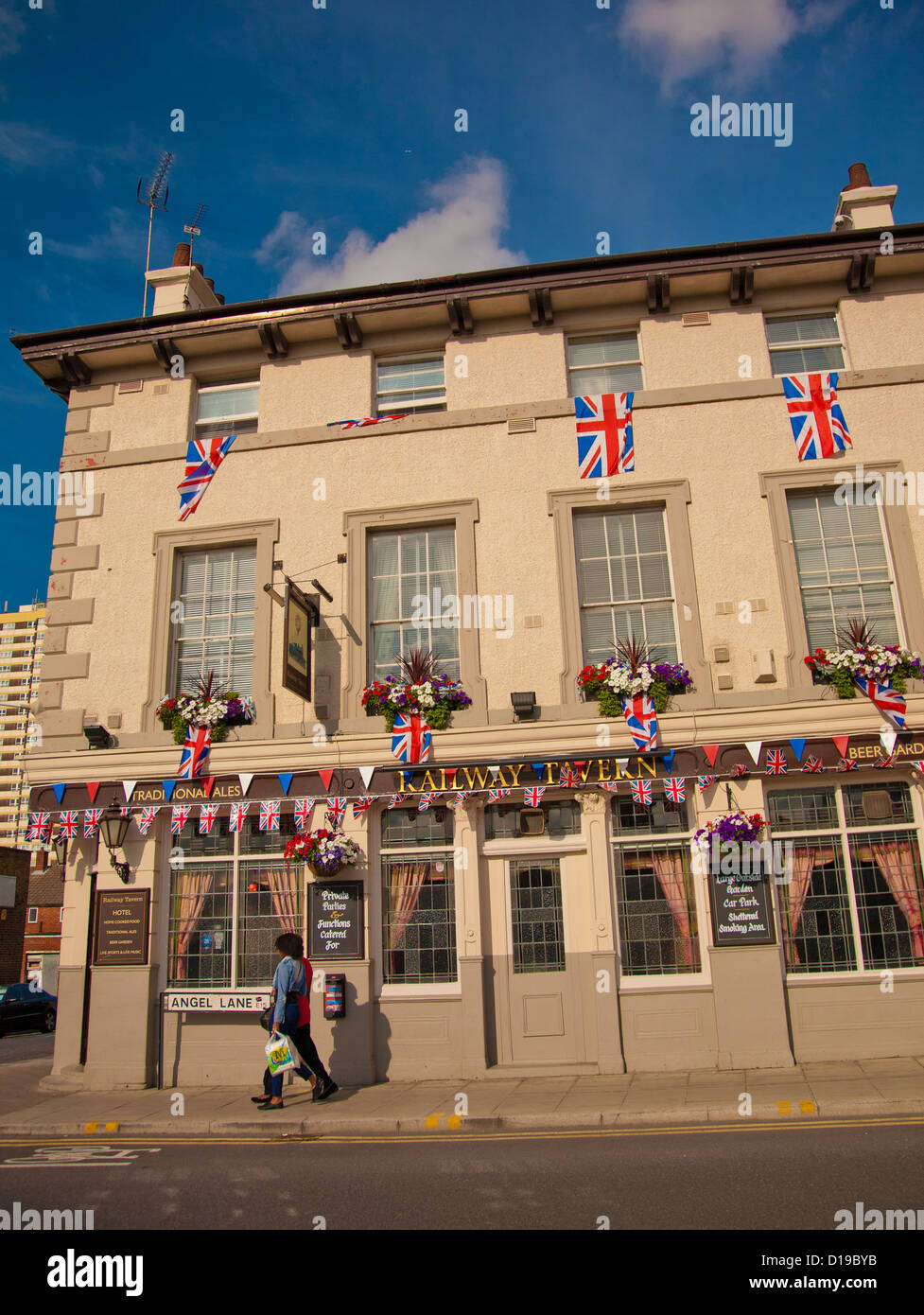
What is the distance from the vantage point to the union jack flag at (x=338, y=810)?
12.0 m

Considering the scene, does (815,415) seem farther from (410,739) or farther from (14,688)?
(14,688)

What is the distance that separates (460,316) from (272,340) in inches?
114

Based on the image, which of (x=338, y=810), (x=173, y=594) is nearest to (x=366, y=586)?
(x=173, y=594)

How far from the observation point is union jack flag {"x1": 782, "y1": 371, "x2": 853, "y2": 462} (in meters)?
12.5

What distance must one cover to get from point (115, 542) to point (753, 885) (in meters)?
10.3

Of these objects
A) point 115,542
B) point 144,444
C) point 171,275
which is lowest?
point 115,542

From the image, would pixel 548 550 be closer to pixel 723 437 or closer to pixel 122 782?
pixel 723 437

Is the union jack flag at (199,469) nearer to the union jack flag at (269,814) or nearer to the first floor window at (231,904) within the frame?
the union jack flag at (269,814)

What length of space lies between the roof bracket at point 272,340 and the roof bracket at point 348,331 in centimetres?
87

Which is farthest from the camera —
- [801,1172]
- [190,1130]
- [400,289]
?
[400,289]

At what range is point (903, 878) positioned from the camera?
1128 cm

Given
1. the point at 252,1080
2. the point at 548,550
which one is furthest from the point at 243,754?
the point at 548,550

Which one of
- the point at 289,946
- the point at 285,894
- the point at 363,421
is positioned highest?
the point at 363,421

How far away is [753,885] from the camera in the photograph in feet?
36.6
